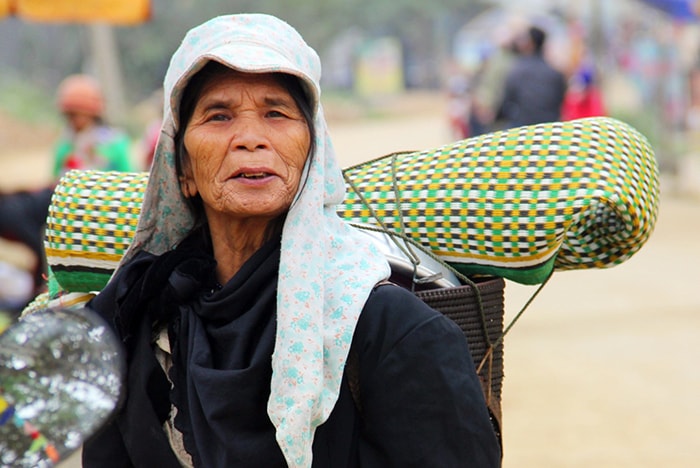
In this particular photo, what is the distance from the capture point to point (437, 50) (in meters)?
63.9

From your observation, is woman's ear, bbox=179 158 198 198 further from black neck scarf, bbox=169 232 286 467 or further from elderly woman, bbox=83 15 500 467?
black neck scarf, bbox=169 232 286 467

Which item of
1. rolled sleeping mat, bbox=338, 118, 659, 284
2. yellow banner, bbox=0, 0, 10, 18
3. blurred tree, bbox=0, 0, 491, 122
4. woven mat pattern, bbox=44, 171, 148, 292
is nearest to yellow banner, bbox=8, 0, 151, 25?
yellow banner, bbox=0, 0, 10, 18

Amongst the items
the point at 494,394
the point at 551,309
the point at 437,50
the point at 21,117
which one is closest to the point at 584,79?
the point at 551,309

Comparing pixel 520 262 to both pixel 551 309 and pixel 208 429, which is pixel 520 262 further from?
pixel 551 309

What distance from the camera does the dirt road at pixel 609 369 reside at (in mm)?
5488

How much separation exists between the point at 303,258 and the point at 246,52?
0.35 m

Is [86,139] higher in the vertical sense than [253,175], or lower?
lower

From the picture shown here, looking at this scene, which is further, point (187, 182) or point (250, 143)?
point (187, 182)

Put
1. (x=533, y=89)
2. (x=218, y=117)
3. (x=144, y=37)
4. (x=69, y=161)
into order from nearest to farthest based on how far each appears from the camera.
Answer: (x=218, y=117) < (x=69, y=161) < (x=533, y=89) < (x=144, y=37)

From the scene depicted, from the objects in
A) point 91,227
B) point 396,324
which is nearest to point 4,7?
point 91,227

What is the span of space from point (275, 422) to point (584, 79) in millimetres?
9229

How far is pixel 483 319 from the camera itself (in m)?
2.41

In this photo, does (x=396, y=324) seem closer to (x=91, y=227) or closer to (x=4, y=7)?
(x=91, y=227)

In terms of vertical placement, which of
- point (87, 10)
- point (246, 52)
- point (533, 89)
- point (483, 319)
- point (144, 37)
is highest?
point (246, 52)
